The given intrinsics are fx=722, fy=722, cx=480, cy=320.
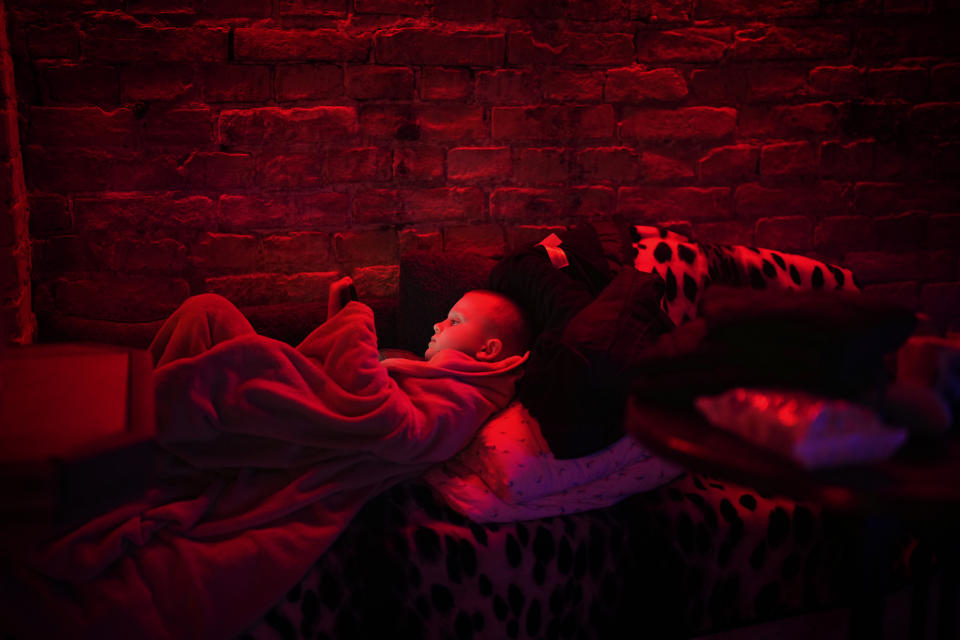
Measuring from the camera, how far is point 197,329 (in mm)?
1646

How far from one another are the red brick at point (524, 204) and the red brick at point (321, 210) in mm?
492

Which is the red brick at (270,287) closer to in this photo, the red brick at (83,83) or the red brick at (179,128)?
the red brick at (179,128)

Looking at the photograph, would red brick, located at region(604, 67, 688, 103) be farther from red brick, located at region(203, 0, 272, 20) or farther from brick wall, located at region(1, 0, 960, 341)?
red brick, located at region(203, 0, 272, 20)

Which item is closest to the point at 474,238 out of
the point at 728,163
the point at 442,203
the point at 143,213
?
the point at 442,203

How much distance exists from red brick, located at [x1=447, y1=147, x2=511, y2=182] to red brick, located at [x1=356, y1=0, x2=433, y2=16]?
0.44m

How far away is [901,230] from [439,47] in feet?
5.73

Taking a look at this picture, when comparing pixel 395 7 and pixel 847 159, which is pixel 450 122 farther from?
pixel 847 159

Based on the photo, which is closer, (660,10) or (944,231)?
(660,10)

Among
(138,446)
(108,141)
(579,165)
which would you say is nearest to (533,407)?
(138,446)

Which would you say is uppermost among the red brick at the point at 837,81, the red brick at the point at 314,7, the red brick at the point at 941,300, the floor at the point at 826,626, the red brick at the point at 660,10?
the red brick at the point at 660,10

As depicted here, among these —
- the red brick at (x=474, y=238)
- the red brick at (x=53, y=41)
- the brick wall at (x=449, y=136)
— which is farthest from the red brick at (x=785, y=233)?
the red brick at (x=53, y=41)

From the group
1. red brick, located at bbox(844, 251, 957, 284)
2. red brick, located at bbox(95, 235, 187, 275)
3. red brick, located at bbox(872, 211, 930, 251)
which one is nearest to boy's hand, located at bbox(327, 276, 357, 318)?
red brick, located at bbox(95, 235, 187, 275)

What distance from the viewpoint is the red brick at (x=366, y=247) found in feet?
7.75

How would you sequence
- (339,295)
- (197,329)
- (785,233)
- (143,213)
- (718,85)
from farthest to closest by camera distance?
1. (785,233)
2. (718,85)
3. (143,213)
4. (339,295)
5. (197,329)
